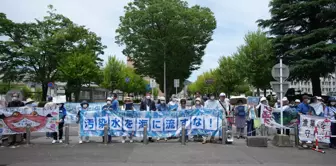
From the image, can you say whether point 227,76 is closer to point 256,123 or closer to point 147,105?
point 256,123

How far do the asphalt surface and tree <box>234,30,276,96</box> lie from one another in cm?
2655

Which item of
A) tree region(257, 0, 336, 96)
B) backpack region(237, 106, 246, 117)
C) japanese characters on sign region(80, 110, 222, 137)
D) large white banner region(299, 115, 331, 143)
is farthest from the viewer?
tree region(257, 0, 336, 96)

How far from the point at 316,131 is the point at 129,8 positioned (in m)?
30.4

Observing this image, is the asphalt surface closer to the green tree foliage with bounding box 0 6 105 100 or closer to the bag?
the bag

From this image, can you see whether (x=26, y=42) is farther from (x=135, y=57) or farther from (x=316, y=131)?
(x=316, y=131)

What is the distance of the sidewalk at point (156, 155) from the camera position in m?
8.15

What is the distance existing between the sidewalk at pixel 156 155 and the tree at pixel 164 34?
938 inches

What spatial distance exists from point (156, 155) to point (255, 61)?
30267mm

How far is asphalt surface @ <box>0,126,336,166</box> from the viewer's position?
320 inches

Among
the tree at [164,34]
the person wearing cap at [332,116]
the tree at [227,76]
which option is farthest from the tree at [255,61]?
the person wearing cap at [332,116]

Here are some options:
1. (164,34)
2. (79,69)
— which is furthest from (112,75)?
(164,34)

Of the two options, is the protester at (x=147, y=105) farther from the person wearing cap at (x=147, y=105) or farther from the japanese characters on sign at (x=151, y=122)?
the japanese characters on sign at (x=151, y=122)

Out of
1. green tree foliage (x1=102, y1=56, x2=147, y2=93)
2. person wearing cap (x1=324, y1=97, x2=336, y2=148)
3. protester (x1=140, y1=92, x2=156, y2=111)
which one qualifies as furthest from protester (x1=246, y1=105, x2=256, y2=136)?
green tree foliage (x1=102, y1=56, x2=147, y2=93)

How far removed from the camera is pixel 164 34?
118 feet
